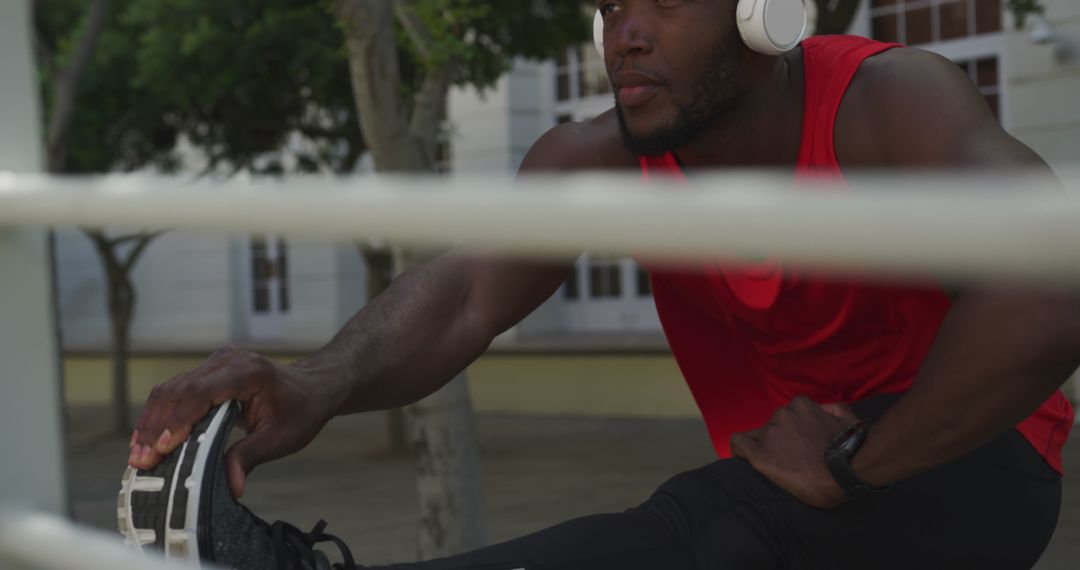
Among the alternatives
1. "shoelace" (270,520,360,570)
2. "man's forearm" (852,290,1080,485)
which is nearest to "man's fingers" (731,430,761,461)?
"man's forearm" (852,290,1080,485)

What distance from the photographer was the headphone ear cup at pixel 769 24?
190 centimetres

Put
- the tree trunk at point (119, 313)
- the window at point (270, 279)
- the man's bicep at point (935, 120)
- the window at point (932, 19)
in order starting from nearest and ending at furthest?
the man's bicep at point (935, 120), the window at point (932, 19), the tree trunk at point (119, 313), the window at point (270, 279)

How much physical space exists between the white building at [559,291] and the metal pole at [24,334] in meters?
5.42

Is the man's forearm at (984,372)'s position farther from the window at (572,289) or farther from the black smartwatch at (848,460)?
the window at (572,289)

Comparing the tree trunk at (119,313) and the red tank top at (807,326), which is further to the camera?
the tree trunk at (119,313)

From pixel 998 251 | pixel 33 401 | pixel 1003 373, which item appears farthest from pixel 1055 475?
pixel 998 251

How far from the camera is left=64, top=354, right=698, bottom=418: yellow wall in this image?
→ 1144 cm

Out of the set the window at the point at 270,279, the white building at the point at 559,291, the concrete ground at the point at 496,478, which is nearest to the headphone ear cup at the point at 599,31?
the concrete ground at the point at 496,478

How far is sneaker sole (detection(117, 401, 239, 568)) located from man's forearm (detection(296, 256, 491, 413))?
347mm

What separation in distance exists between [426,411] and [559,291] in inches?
383

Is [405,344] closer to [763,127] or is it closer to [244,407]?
[244,407]

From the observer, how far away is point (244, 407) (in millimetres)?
1672

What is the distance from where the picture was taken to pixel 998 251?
0.50 meters

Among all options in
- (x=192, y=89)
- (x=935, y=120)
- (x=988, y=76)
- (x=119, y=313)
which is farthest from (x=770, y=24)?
(x=119, y=313)
